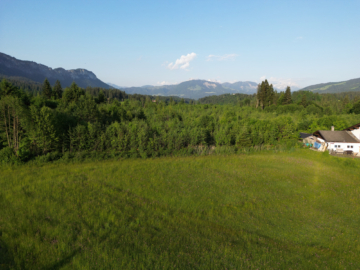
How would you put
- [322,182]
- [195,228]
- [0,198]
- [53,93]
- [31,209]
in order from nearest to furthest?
[195,228], [31,209], [0,198], [322,182], [53,93]

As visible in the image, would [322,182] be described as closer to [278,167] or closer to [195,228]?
[278,167]

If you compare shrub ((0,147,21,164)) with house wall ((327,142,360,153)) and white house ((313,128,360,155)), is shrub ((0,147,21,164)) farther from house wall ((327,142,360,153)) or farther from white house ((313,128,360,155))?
house wall ((327,142,360,153))

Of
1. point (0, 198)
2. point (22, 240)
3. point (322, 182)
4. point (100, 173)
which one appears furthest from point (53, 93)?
point (322, 182)

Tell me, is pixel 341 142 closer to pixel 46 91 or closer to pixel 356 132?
pixel 356 132

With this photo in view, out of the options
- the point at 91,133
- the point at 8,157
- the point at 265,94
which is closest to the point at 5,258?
the point at 8,157

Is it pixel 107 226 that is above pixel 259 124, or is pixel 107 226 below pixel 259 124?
below

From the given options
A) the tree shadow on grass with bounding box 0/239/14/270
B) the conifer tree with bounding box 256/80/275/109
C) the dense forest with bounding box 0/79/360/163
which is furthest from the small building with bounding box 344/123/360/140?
the tree shadow on grass with bounding box 0/239/14/270
